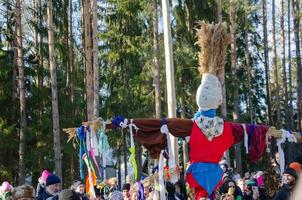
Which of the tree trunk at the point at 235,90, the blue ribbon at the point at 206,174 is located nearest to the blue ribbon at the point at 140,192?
the blue ribbon at the point at 206,174

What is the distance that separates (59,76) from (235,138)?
2143 centimetres

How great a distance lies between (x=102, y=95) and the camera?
2773cm

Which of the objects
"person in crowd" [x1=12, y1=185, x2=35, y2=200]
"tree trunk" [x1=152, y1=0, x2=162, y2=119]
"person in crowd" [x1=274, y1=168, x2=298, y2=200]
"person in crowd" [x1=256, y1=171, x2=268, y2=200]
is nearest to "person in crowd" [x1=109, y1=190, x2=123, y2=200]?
"person in crowd" [x1=256, y1=171, x2=268, y2=200]

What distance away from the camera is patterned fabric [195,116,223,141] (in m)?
8.31

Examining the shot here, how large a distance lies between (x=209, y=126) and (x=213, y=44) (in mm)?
1210

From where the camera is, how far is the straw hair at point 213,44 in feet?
27.5

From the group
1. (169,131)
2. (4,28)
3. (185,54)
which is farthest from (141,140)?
(4,28)

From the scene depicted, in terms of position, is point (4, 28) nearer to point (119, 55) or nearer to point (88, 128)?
point (119, 55)

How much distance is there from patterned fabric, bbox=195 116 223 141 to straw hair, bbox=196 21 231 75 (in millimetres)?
724

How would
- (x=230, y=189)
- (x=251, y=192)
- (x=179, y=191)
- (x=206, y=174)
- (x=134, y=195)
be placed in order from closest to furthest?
(x=206, y=174), (x=134, y=195), (x=179, y=191), (x=230, y=189), (x=251, y=192)

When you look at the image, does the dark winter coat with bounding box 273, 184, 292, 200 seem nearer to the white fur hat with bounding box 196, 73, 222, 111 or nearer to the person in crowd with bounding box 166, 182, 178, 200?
the white fur hat with bounding box 196, 73, 222, 111

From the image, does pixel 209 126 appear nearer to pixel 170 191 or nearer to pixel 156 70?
pixel 170 191

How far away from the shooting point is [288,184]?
21.0 ft

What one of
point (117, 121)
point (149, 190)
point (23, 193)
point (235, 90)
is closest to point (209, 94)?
point (117, 121)
